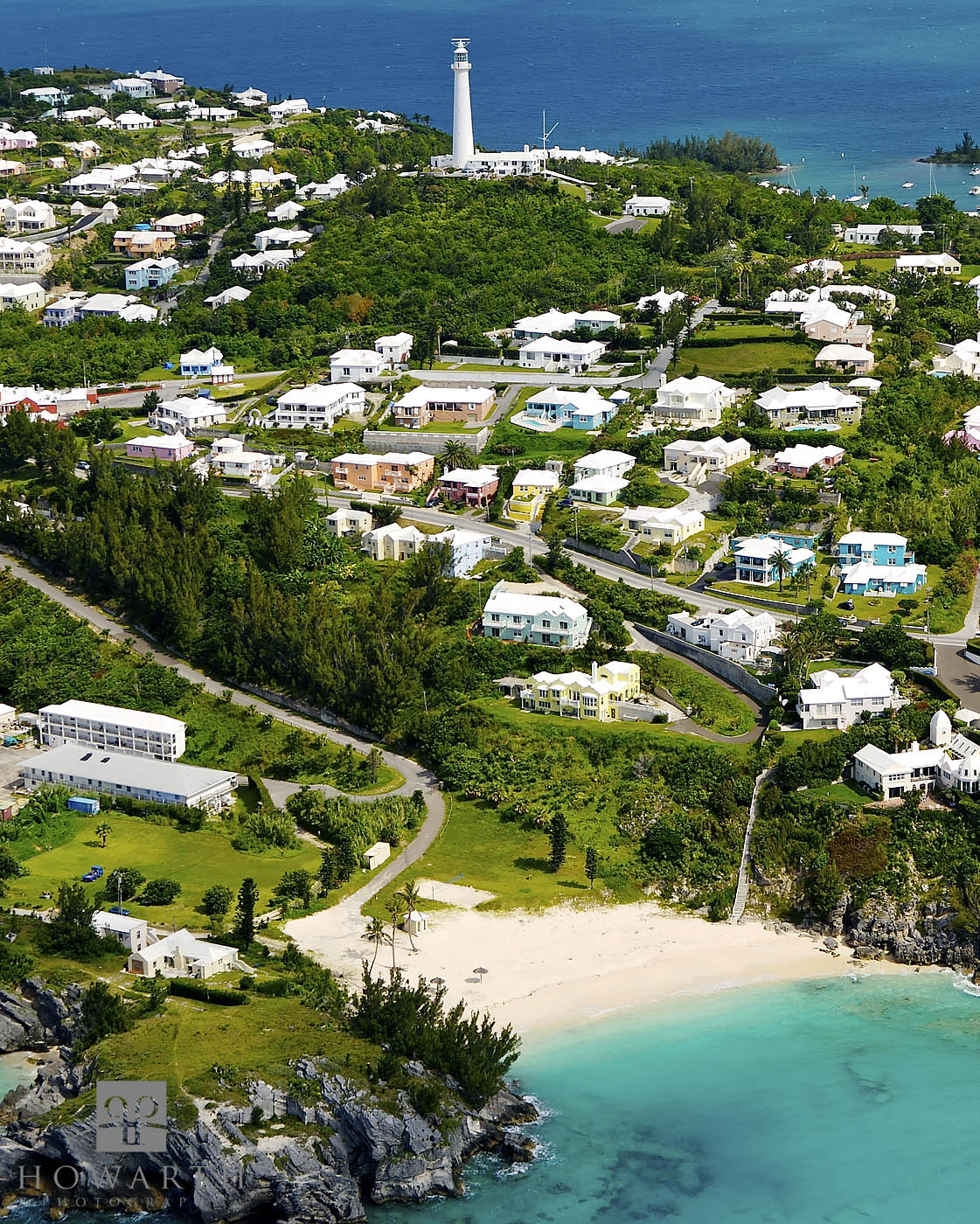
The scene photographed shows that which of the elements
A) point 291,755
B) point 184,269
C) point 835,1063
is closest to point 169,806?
point 291,755

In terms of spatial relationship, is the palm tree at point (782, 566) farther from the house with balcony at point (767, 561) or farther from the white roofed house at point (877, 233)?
the white roofed house at point (877, 233)

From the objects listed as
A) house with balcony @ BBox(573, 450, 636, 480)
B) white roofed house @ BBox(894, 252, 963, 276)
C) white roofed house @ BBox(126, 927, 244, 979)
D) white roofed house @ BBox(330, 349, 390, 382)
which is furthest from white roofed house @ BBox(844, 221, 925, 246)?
white roofed house @ BBox(126, 927, 244, 979)

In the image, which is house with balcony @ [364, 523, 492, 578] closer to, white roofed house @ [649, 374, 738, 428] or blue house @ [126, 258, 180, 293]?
white roofed house @ [649, 374, 738, 428]

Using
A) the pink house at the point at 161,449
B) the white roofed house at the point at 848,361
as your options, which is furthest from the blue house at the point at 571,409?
the pink house at the point at 161,449

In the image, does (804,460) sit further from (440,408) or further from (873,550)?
(440,408)

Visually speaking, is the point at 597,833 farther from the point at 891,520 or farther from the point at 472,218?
the point at 472,218

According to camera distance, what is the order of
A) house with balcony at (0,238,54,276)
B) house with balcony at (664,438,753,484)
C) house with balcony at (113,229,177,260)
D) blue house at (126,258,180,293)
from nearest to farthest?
house with balcony at (664,438,753,484) < blue house at (126,258,180,293) < house with balcony at (0,238,54,276) < house with balcony at (113,229,177,260)
